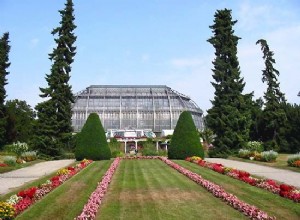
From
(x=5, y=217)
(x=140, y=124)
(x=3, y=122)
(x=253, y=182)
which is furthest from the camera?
(x=140, y=124)

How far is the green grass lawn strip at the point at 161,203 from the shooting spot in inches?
367

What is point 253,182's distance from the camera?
14.7 meters

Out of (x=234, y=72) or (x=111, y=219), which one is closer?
(x=111, y=219)

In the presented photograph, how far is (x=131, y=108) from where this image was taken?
74062 millimetres

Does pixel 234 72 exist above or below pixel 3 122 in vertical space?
above

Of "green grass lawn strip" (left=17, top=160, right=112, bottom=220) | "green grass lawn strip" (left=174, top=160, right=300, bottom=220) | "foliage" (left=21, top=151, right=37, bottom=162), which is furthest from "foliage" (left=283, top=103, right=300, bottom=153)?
"green grass lawn strip" (left=17, top=160, right=112, bottom=220)

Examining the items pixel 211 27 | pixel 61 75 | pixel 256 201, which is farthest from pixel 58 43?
pixel 256 201

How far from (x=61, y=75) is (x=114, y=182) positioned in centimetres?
2693

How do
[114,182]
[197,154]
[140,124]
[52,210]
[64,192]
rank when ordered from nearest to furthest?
[52,210] → [64,192] → [114,182] → [197,154] → [140,124]

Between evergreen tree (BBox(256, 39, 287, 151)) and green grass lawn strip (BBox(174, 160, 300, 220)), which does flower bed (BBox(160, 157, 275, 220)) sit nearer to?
green grass lawn strip (BBox(174, 160, 300, 220))

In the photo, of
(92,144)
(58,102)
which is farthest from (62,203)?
(58,102)

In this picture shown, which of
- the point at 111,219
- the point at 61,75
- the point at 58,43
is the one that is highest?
the point at 58,43

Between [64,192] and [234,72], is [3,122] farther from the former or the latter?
[64,192]

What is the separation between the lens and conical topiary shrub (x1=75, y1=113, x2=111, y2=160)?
3105cm
